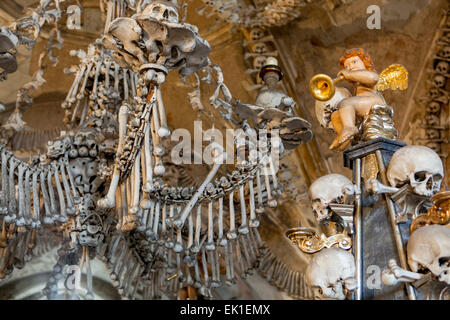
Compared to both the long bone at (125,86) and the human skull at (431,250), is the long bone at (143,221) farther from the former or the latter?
the human skull at (431,250)

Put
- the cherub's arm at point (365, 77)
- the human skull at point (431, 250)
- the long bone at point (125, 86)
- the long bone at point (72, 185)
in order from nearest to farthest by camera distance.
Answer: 1. the human skull at point (431, 250)
2. the cherub's arm at point (365, 77)
3. the long bone at point (72, 185)
4. the long bone at point (125, 86)

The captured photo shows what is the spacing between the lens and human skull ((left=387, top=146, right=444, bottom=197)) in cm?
172

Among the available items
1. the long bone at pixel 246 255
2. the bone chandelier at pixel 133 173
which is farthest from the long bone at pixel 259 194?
the long bone at pixel 246 255

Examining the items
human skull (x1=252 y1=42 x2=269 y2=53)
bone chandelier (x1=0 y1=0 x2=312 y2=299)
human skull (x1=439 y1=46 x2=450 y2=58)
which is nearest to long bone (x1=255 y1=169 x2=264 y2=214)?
bone chandelier (x1=0 y1=0 x2=312 y2=299)

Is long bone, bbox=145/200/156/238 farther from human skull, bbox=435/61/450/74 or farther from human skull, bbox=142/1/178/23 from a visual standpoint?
human skull, bbox=435/61/450/74

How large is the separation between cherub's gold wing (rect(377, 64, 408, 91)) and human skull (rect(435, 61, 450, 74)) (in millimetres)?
2609

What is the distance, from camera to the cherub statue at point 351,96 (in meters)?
2.05

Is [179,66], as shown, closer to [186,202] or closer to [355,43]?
[186,202]

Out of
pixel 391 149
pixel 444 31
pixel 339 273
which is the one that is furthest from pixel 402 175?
pixel 444 31

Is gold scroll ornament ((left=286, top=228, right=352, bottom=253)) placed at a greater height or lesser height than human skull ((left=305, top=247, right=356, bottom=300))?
greater

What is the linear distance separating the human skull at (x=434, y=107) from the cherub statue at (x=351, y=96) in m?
2.57

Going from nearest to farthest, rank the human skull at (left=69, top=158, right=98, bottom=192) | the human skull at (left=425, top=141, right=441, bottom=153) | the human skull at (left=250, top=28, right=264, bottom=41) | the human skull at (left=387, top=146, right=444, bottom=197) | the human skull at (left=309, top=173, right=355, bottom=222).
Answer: the human skull at (left=387, top=146, right=444, bottom=197) < the human skull at (left=309, top=173, right=355, bottom=222) < the human skull at (left=69, top=158, right=98, bottom=192) < the human skull at (left=425, top=141, right=441, bottom=153) < the human skull at (left=250, top=28, right=264, bottom=41)

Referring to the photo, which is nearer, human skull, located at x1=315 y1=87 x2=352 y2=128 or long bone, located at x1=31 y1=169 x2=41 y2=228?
human skull, located at x1=315 y1=87 x2=352 y2=128

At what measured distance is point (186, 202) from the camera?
289cm
